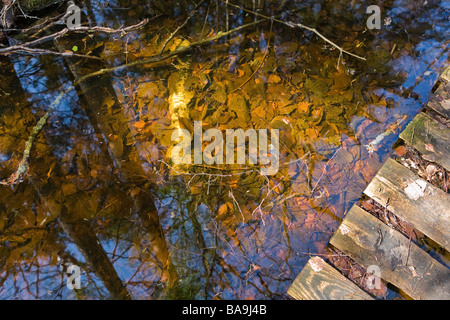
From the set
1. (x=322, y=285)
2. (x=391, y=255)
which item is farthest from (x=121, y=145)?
(x=391, y=255)

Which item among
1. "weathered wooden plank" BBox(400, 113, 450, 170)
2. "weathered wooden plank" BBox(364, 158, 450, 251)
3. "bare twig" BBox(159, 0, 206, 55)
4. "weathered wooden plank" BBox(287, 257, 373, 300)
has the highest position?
"bare twig" BBox(159, 0, 206, 55)

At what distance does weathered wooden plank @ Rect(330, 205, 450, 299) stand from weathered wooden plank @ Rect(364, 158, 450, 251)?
16cm

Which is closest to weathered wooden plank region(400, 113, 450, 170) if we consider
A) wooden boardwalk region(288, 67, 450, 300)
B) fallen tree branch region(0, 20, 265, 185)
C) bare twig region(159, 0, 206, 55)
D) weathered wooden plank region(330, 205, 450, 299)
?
wooden boardwalk region(288, 67, 450, 300)

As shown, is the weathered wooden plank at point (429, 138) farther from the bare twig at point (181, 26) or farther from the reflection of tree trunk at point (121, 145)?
the bare twig at point (181, 26)

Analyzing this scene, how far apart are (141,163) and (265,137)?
1.14 m

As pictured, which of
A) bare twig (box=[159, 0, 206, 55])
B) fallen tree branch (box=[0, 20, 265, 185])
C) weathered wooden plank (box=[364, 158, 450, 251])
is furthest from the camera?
bare twig (box=[159, 0, 206, 55])

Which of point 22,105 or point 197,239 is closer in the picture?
point 197,239

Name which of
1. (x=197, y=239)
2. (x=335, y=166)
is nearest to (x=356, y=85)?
(x=335, y=166)

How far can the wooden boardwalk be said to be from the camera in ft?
6.69

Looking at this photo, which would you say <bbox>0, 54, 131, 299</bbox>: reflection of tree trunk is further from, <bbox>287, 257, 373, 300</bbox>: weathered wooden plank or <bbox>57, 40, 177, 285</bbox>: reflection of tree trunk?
<bbox>287, 257, 373, 300</bbox>: weathered wooden plank

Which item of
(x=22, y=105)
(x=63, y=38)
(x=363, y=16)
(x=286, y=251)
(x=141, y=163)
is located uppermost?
(x=63, y=38)

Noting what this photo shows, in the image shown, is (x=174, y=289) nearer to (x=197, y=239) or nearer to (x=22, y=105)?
(x=197, y=239)

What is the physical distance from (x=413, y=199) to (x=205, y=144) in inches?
68.0

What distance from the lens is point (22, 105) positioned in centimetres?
289
